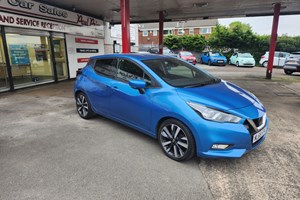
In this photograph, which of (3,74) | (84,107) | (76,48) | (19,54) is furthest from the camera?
(76,48)

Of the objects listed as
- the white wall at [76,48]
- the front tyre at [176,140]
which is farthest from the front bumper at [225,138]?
the white wall at [76,48]

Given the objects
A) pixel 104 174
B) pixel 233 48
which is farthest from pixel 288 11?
pixel 104 174

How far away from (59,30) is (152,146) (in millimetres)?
8805

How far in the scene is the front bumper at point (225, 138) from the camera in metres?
2.61

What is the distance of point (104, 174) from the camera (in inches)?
108

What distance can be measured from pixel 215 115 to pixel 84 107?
319 centimetres

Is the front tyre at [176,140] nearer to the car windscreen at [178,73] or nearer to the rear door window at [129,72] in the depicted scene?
the car windscreen at [178,73]

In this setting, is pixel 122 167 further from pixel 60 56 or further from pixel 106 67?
pixel 60 56

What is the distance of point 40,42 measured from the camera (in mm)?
9477

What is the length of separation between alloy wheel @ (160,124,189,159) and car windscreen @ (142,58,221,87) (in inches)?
26.9

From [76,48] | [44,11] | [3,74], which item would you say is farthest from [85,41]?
[3,74]

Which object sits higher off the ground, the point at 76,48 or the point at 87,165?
the point at 76,48

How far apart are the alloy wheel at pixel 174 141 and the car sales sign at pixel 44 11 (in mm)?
7802

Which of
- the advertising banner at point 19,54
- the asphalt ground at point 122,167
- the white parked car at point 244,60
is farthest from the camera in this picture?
the white parked car at point 244,60
